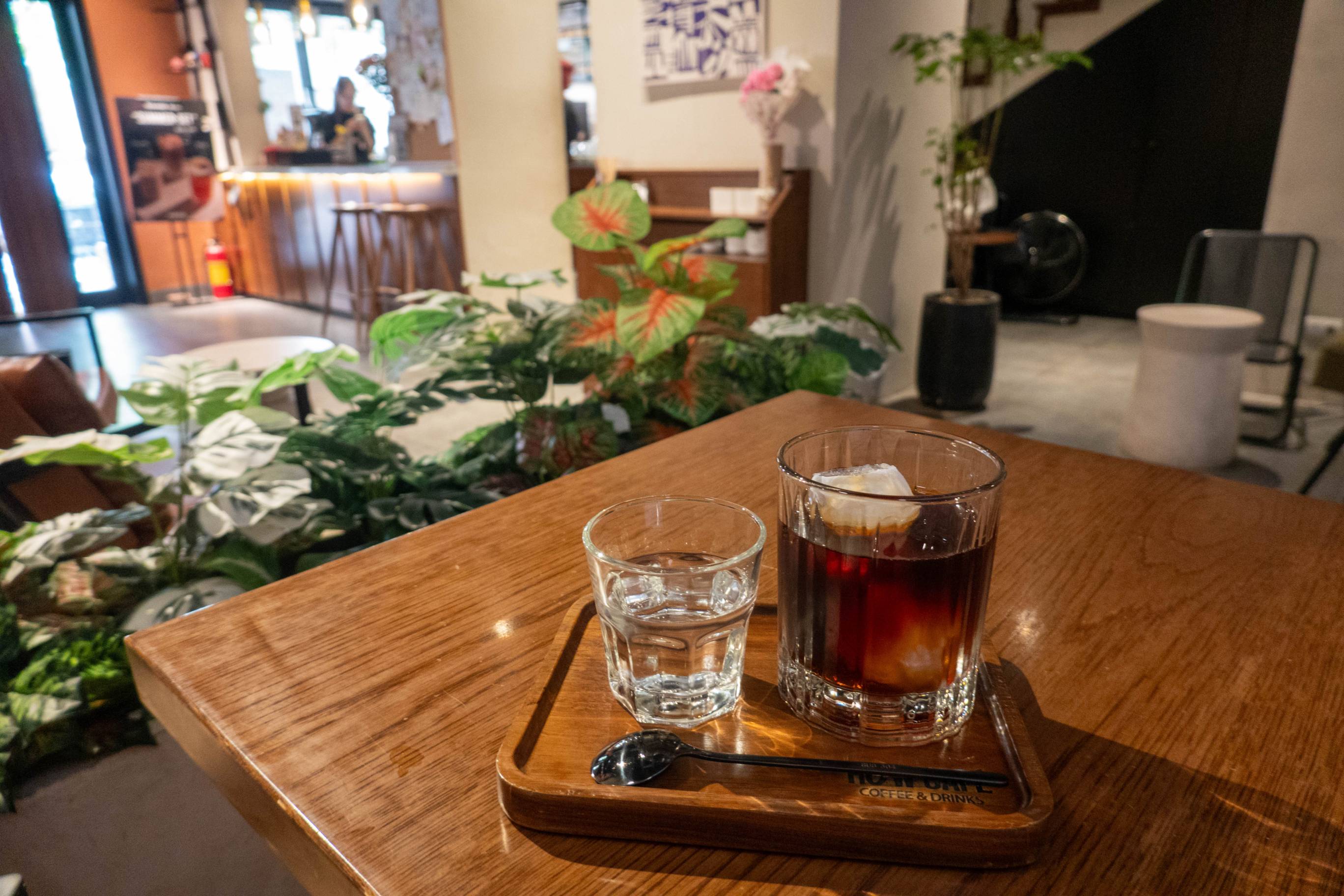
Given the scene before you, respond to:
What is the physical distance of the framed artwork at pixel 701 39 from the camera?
353 cm

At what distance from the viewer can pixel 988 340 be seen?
12.2 ft

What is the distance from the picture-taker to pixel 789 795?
1.29 ft

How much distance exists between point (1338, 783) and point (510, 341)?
1307 mm

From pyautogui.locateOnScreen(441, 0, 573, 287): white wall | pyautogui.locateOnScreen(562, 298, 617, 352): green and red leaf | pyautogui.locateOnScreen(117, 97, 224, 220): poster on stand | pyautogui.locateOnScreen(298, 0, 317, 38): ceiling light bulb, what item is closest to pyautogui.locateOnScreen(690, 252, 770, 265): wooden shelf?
pyautogui.locateOnScreen(441, 0, 573, 287): white wall

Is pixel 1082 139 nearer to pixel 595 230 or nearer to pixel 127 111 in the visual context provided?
pixel 595 230

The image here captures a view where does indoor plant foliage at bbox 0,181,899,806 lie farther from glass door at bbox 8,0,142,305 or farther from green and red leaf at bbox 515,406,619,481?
glass door at bbox 8,0,142,305

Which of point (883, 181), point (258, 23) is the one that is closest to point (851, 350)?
point (883, 181)

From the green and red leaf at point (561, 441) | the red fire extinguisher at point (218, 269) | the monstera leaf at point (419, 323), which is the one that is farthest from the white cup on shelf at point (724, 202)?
the red fire extinguisher at point (218, 269)

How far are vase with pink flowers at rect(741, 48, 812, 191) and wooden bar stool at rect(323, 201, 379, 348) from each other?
107 inches

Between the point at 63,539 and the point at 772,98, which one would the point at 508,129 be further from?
the point at 63,539

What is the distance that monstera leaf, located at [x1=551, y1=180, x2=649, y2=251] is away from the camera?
1529 mm

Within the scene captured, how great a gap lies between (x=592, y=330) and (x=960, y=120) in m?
3.67

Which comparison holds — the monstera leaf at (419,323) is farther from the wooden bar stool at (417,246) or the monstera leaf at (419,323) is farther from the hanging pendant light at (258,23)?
the hanging pendant light at (258,23)

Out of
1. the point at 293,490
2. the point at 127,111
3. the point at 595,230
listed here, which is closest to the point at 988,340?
the point at 595,230
